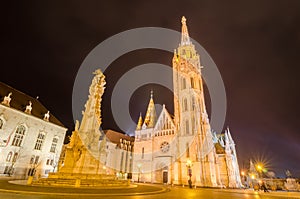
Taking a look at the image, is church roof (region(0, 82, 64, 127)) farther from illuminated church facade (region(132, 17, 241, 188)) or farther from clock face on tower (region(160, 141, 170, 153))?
clock face on tower (region(160, 141, 170, 153))

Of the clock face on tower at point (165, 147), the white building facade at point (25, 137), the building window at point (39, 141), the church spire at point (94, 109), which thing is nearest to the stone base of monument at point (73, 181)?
the church spire at point (94, 109)

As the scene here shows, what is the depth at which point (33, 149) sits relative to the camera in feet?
88.6

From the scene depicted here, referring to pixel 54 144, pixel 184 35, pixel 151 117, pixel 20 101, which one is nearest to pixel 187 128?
pixel 151 117

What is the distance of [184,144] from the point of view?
3164 cm

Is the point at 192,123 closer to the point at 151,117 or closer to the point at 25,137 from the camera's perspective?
the point at 151,117

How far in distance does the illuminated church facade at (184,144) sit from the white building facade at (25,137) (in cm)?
1874

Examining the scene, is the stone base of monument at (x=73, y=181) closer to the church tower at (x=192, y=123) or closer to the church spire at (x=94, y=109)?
the church spire at (x=94, y=109)

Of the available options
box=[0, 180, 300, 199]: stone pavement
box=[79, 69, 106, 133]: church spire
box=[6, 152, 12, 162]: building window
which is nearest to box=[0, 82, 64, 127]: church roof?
box=[6, 152, 12, 162]: building window

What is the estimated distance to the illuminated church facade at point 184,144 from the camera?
97.0 feet

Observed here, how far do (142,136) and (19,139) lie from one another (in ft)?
82.1

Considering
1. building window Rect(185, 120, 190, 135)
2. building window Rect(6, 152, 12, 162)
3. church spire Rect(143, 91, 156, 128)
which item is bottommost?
building window Rect(6, 152, 12, 162)

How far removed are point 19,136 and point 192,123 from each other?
31.1 metres

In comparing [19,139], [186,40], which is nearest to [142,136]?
[19,139]

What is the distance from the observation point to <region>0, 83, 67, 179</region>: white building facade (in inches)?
920
